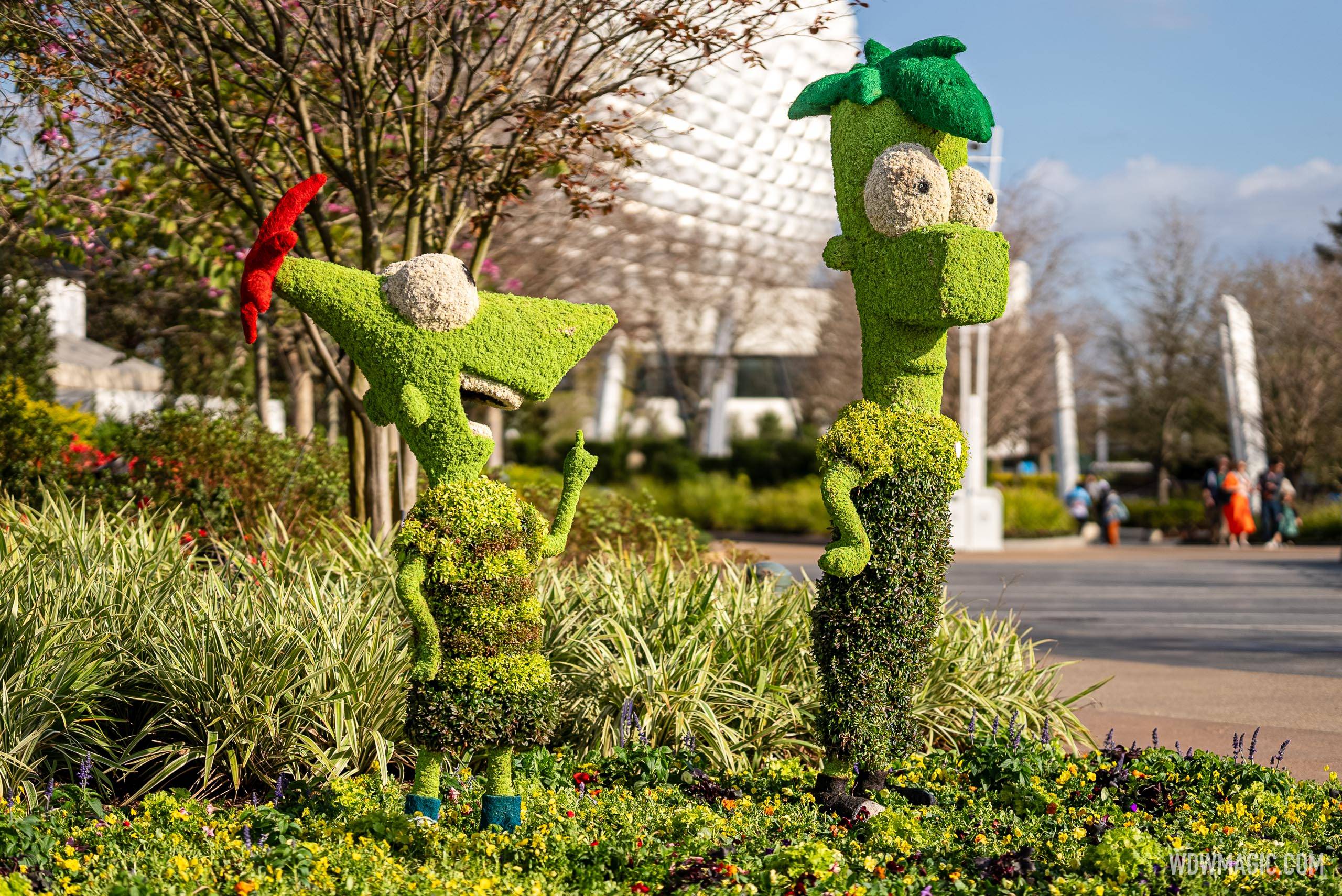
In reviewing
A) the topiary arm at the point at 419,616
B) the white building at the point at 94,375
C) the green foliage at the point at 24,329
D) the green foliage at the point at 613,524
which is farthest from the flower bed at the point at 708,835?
the green foliage at the point at 24,329

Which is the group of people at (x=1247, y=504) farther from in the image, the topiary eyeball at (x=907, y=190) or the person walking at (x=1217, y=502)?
the topiary eyeball at (x=907, y=190)

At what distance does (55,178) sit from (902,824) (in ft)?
24.9

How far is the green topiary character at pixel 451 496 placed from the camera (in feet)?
13.0

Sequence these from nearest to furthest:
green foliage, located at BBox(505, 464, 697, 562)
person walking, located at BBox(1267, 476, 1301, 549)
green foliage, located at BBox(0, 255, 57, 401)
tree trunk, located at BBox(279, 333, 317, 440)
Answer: green foliage, located at BBox(505, 464, 697, 562)
green foliage, located at BBox(0, 255, 57, 401)
tree trunk, located at BBox(279, 333, 317, 440)
person walking, located at BBox(1267, 476, 1301, 549)

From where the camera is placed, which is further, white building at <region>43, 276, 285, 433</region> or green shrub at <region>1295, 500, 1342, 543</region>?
green shrub at <region>1295, 500, 1342, 543</region>

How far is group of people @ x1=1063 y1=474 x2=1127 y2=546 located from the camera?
23.5 meters

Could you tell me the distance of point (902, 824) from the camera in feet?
13.2

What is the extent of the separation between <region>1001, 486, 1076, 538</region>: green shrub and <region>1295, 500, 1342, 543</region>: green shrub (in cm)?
421

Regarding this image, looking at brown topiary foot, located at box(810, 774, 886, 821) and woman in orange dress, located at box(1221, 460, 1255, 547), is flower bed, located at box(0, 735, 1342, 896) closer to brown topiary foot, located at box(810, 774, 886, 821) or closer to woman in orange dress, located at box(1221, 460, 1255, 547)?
brown topiary foot, located at box(810, 774, 886, 821)

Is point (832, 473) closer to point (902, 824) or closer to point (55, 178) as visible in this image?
point (902, 824)

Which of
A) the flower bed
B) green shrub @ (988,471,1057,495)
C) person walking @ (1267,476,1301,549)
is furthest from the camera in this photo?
green shrub @ (988,471,1057,495)

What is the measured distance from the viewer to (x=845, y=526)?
14.6ft

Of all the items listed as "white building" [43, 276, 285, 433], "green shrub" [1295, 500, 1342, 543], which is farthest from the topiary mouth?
"green shrub" [1295, 500, 1342, 543]

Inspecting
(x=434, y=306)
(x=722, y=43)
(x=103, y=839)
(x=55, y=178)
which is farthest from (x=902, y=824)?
(x=55, y=178)
